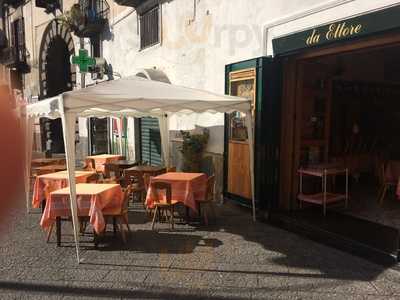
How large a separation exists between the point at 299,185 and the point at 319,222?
3.13 feet

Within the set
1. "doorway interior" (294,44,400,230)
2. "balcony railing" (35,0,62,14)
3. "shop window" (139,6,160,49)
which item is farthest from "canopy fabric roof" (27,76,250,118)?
"balcony railing" (35,0,62,14)

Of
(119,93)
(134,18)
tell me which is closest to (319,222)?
(119,93)

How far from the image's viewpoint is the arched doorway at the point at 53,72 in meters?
17.4

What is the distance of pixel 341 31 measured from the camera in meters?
5.20

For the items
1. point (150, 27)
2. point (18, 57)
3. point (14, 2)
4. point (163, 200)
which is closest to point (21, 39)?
point (18, 57)

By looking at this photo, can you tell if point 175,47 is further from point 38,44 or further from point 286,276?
point 38,44

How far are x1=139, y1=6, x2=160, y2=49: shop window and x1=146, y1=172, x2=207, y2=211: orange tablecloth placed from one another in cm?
568

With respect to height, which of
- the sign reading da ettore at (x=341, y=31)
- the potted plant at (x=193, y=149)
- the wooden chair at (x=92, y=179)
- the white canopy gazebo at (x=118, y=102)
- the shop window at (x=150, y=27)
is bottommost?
the wooden chair at (x=92, y=179)

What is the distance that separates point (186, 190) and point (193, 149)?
247cm

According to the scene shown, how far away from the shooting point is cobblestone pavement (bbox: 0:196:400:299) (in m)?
3.97

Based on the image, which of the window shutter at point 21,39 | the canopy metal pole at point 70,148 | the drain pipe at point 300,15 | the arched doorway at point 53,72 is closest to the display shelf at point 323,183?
the drain pipe at point 300,15

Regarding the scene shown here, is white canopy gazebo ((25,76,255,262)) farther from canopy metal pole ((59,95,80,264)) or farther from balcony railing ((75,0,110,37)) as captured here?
balcony railing ((75,0,110,37))

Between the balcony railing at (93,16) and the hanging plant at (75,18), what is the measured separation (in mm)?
73

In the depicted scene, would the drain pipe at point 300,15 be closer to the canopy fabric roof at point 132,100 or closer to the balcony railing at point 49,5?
the canopy fabric roof at point 132,100
